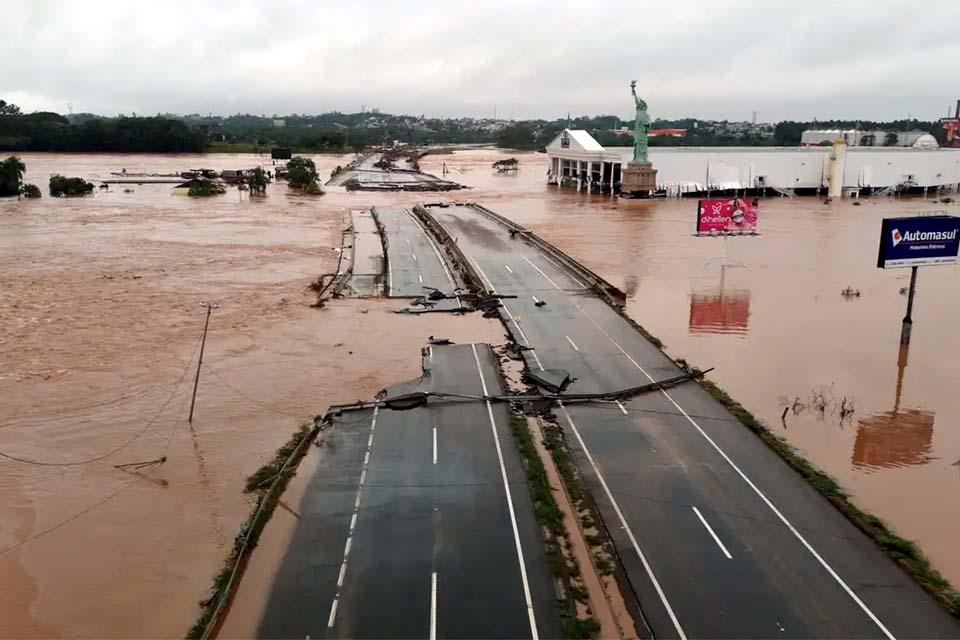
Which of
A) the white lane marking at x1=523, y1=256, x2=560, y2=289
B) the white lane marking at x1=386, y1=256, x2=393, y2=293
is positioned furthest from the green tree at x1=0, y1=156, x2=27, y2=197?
the white lane marking at x1=523, y1=256, x2=560, y2=289

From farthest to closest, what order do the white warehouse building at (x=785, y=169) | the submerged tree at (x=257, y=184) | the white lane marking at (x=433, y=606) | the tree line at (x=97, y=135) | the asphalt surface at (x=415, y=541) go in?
the tree line at (x=97, y=135), the white warehouse building at (x=785, y=169), the submerged tree at (x=257, y=184), the asphalt surface at (x=415, y=541), the white lane marking at (x=433, y=606)

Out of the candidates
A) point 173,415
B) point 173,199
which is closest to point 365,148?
point 173,199

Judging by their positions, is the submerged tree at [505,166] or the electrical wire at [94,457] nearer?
the electrical wire at [94,457]

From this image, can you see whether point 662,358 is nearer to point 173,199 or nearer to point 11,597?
point 11,597

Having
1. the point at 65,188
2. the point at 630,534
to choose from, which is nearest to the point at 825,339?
the point at 630,534

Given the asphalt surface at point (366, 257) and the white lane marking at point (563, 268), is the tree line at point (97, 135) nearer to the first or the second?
the asphalt surface at point (366, 257)

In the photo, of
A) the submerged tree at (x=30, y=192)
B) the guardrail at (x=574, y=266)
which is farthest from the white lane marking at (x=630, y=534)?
the submerged tree at (x=30, y=192)

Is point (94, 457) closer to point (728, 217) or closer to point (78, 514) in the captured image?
point (78, 514)
